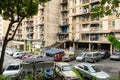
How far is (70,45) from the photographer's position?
53.0m

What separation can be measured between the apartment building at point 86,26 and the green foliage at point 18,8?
26.5 m

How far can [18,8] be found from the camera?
1300 cm

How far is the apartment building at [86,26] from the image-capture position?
4088cm

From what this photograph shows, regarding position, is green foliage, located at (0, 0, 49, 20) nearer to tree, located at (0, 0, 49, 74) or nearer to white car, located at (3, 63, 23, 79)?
tree, located at (0, 0, 49, 74)

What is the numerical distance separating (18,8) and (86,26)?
1381 inches

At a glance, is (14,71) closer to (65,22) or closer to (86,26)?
(86,26)

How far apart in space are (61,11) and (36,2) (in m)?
42.1

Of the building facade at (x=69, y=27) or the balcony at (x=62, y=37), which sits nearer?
the building facade at (x=69, y=27)

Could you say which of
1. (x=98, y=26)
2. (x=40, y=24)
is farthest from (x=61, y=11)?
(x=98, y=26)

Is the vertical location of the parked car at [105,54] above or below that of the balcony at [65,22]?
below

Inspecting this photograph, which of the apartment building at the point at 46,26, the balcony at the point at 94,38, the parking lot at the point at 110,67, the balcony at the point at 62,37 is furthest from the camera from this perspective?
the apartment building at the point at 46,26

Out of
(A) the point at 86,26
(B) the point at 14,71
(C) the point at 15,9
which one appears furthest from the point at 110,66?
(C) the point at 15,9

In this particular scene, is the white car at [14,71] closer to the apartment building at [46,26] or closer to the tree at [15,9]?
the tree at [15,9]

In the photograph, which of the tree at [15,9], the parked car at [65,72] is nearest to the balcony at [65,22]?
the parked car at [65,72]
